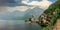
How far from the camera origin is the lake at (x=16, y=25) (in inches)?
63.7

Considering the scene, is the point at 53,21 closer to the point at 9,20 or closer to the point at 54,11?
the point at 54,11

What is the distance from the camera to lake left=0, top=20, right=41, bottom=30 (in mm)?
1617

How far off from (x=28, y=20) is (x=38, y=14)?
0.12 m

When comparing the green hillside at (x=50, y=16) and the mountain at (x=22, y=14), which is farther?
the mountain at (x=22, y=14)

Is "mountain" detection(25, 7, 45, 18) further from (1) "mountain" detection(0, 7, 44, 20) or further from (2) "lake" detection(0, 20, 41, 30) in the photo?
(2) "lake" detection(0, 20, 41, 30)

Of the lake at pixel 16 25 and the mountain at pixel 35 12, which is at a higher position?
the mountain at pixel 35 12

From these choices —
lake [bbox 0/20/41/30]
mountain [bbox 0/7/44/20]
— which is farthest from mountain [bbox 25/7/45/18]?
lake [bbox 0/20/41/30]

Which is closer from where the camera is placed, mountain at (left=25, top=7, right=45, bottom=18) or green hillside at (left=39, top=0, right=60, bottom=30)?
green hillside at (left=39, top=0, right=60, bottom=30)

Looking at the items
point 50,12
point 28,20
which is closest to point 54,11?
point 50,12

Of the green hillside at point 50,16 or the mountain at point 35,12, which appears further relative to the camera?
the mountain at point 35,12

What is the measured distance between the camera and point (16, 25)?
5.36 ft

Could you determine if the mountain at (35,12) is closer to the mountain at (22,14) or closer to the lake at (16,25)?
the mountain at (22,14)

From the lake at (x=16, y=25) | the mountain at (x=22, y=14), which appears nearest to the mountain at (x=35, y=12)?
the mountain at (x=22, y=14)

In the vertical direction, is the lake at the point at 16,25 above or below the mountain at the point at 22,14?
below
